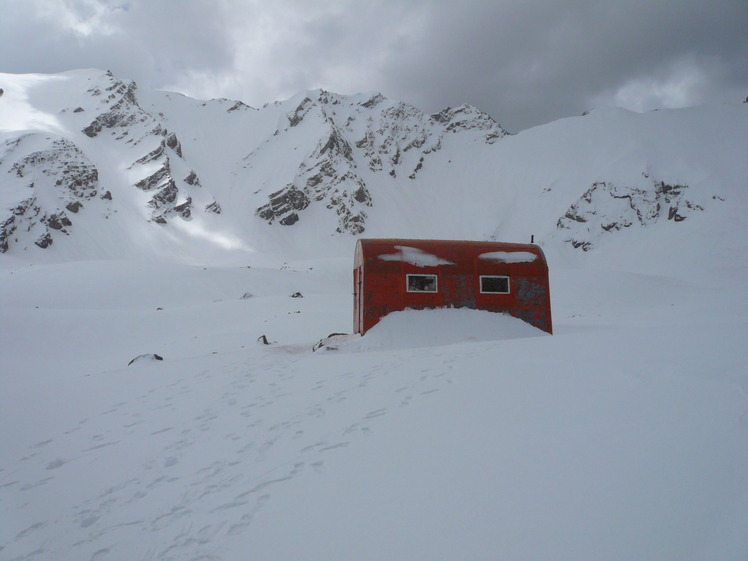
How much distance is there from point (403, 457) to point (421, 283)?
35.4ft

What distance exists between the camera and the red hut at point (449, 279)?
14.6 m

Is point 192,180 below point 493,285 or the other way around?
the other way around

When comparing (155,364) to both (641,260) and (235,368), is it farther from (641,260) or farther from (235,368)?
(641,260)

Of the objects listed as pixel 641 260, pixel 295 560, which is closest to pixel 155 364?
pixel 295 560

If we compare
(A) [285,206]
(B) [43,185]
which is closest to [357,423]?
(B) [43,185]

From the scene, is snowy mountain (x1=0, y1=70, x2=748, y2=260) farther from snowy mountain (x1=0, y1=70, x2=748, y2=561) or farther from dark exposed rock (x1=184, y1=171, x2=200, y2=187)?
snowy mountain (x1=0, y1=70, x2=748, y2=561)

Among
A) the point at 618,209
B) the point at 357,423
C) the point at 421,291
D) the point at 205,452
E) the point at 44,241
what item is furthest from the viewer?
the point at 618,209

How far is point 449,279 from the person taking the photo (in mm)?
14859

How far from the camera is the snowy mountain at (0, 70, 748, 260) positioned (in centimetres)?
6662

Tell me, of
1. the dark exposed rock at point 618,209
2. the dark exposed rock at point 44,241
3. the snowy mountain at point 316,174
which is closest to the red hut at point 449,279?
the snowy mountain at point 316,174

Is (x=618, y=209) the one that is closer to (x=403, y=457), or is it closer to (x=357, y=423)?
(x=357, y=423)

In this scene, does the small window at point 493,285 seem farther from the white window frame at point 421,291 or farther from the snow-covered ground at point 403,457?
the snow-covered ground at point 403,457

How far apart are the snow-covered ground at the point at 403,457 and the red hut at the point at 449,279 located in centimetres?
413

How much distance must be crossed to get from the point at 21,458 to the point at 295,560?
210 inches
